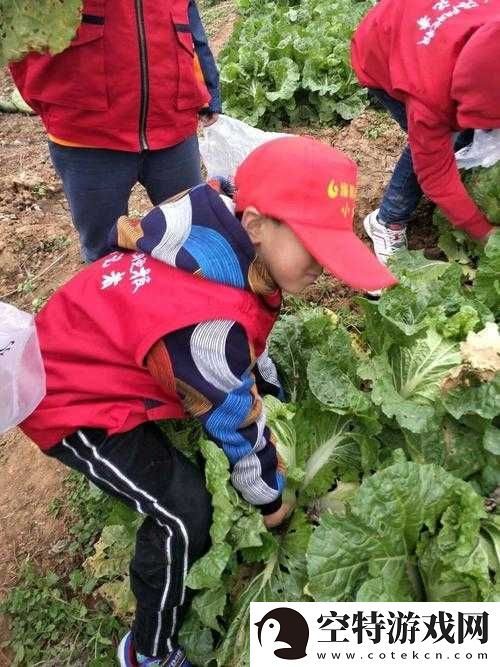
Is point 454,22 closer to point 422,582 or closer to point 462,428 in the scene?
point 462,428

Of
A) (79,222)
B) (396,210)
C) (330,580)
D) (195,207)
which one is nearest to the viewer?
(195,207)

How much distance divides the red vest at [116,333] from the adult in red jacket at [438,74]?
1434 mm

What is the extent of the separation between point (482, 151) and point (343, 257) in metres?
2.04

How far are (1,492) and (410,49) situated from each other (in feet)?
9.36

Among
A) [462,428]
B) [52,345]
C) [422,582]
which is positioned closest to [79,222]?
[52,345]

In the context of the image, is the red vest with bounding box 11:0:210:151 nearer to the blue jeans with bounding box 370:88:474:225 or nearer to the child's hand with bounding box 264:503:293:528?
the blue jeans with bounding box 370:88:474:225

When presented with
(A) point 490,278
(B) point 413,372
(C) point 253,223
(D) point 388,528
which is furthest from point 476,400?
(C) point 253,223

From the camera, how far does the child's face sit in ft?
5.45

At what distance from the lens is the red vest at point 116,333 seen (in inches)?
66.4

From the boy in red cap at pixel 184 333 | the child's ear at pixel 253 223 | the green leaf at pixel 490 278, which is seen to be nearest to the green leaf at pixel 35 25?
the boy in red cap at pixel 184 333

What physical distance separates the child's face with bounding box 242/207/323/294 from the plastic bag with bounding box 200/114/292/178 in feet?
4.69

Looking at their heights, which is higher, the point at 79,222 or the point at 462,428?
the point at 79,222

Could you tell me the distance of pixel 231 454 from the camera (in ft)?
6.25

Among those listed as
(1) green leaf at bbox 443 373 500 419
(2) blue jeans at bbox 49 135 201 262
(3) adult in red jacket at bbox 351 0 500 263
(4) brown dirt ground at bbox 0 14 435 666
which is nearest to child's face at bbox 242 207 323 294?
(1) green leaf at bbox 443 373 500 419
